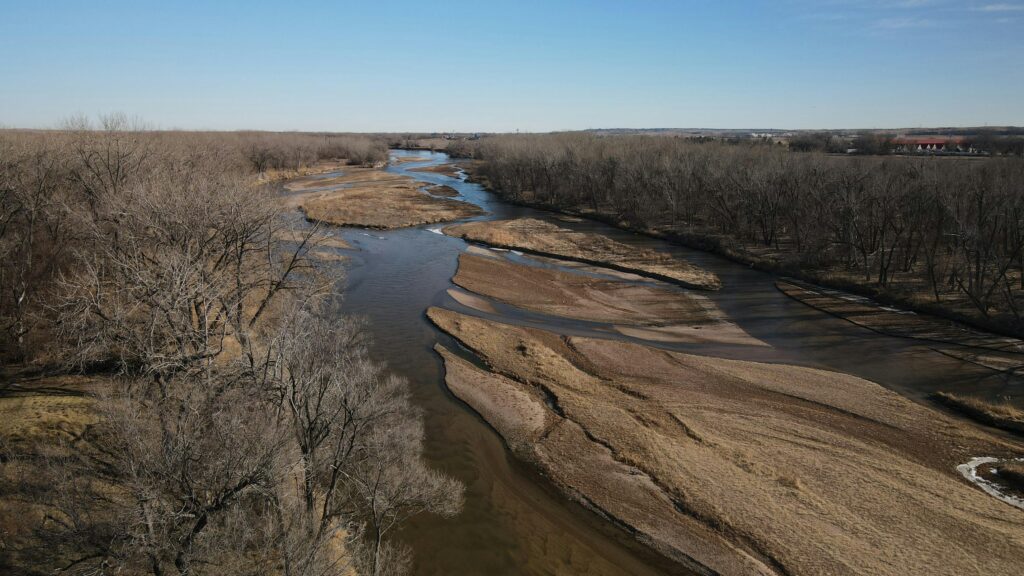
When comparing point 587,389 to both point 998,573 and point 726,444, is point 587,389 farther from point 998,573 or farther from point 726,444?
A: point 998,573

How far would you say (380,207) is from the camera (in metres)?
69.1

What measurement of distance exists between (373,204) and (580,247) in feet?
110

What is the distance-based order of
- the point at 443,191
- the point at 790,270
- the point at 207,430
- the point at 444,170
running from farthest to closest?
1. the point at 444,170
2. the point at 443,191
3. the point at 790,270
4. the point at 207,430

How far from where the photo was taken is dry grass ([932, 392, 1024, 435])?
798 inches

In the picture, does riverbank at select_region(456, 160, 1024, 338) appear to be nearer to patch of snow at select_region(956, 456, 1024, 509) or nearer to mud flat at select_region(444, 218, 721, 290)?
mud flat at select_region(444, 218, 721, 290)

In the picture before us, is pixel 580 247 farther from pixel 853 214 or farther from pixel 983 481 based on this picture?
pixel 983 481

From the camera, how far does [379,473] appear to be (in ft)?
40.4

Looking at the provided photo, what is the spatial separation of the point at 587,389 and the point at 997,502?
44.9 ft

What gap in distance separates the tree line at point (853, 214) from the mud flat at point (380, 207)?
56.6ft

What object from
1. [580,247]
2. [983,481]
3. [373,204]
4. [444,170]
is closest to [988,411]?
[983,481]

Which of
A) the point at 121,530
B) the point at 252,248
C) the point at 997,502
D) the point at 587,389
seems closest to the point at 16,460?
the point at 121,530

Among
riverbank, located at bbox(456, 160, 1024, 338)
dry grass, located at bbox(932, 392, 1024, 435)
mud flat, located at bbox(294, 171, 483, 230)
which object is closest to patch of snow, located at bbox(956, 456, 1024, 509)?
dry grass, located at bbox(932, 392, 1024, 435)

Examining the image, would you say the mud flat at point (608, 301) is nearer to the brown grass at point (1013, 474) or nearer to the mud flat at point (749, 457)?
the mud flat at point (749, 457)

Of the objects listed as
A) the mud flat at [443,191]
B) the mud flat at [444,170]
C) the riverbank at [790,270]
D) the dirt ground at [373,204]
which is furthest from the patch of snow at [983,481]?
the mud flat at [444,170]
